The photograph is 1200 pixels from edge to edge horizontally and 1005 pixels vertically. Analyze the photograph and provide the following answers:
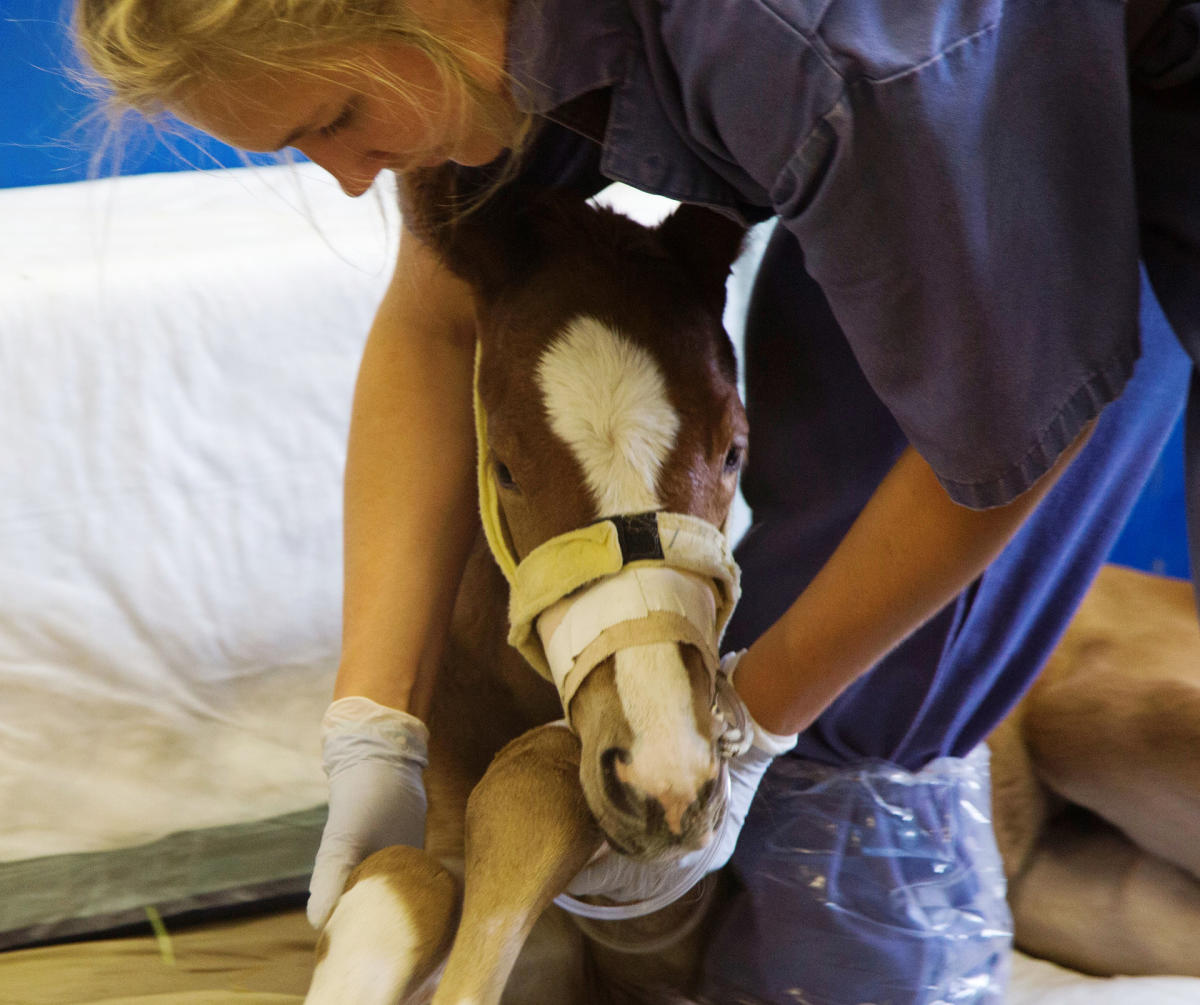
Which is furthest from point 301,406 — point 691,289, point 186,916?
point 691,289

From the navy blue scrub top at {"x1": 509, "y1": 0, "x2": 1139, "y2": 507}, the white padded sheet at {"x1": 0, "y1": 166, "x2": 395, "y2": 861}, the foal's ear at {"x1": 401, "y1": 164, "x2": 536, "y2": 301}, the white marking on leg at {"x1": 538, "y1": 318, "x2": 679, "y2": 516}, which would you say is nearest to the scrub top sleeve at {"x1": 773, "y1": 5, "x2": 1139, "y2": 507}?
the navy blue scrub top at {"x1": 509, "y1": 0, "x2": 1139, "y2": 507}

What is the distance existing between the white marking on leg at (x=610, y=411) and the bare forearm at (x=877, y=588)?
0.13 meters

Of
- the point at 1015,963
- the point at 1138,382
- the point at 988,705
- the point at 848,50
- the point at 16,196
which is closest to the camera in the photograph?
the point at 848,50

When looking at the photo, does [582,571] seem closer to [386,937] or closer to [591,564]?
[591,564]

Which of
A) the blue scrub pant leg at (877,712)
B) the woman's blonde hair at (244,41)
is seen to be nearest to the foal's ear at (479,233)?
the woman's blonde hair at (244,41)

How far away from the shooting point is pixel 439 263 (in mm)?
812

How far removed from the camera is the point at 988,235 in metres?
0.56

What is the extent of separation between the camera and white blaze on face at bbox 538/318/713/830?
1.91 feet

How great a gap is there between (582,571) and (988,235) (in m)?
0.28

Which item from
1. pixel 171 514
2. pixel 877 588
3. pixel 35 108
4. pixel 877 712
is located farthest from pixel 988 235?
pixel 35 108

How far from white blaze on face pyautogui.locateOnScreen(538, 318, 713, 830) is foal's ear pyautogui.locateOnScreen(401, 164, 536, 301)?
9 centimetres

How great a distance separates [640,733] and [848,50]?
340mm

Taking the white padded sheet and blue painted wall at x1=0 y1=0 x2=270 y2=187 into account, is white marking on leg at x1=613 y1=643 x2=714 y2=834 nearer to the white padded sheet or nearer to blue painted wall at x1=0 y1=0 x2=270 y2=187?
the white padded sheet

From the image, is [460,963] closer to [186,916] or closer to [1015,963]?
[186,916]
